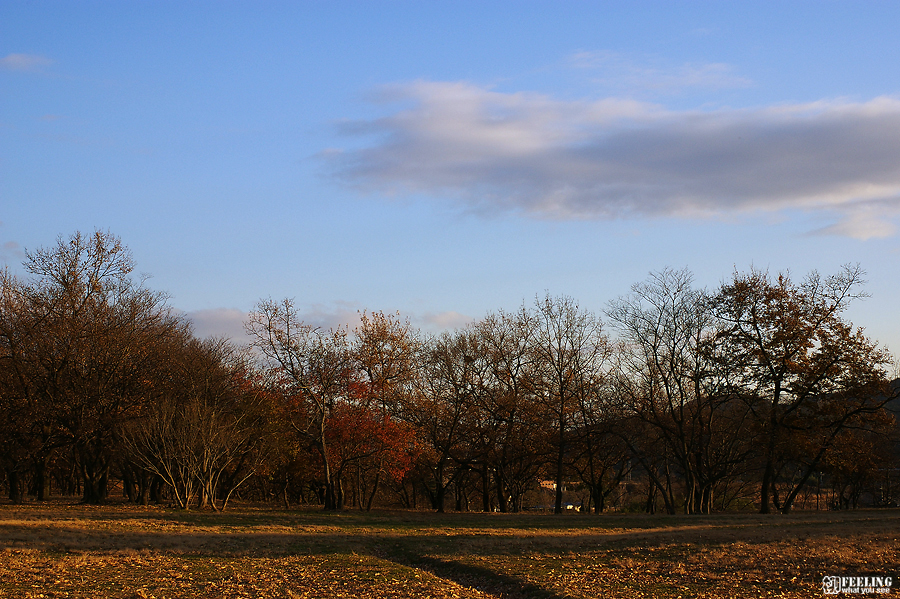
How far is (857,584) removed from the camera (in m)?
13.3

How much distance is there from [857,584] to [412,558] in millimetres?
10699

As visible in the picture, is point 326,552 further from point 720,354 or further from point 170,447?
point 720,354

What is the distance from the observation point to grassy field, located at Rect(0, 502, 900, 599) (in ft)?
44.2

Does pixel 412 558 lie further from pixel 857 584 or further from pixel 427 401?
pixel 427 401

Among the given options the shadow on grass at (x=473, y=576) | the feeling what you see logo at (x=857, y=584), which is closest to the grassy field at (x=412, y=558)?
the shadow on grass at (x=473, y=576)

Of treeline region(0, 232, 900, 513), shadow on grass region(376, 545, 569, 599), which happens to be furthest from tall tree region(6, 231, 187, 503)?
shadow on grass region(376, 545, 569, 599)

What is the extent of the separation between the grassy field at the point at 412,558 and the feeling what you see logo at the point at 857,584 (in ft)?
0.91

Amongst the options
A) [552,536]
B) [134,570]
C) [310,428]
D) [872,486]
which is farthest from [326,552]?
[872,486]

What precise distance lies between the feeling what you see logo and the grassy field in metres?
0.28

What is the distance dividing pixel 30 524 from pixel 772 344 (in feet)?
120

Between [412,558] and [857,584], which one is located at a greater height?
[857,584]

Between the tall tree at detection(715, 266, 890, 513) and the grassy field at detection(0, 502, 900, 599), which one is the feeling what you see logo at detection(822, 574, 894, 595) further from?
the tall tree at detection(715, 266, 890, 513)

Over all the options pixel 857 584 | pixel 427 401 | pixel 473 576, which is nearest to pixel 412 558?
pixel 473 576

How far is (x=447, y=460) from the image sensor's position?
149 feet
